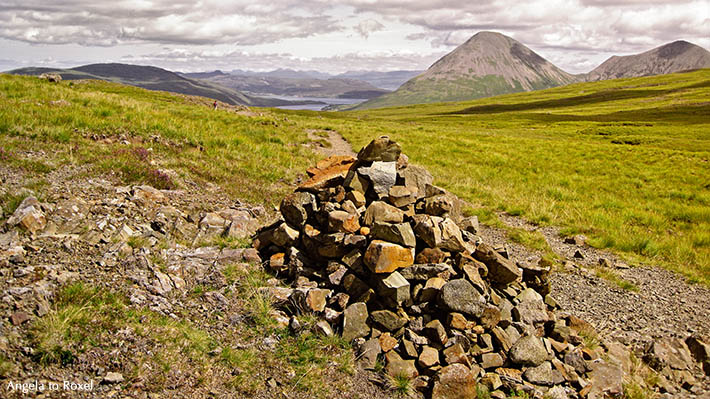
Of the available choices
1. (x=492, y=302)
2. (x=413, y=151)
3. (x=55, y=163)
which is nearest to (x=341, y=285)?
(x=492, y=302)

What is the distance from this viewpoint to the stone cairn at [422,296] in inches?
246

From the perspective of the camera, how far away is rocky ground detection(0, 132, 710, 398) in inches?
198

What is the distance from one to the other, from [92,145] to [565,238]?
17130 mm

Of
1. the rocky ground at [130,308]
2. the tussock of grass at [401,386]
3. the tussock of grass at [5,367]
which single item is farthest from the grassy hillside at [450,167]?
the tussock of grass at [401,386]

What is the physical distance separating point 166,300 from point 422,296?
473cm

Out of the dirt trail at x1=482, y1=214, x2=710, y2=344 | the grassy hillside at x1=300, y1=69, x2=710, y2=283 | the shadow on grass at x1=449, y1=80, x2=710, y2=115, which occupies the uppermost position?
the shadow on grass at x1=449, y1=80, x2=710, y2=115

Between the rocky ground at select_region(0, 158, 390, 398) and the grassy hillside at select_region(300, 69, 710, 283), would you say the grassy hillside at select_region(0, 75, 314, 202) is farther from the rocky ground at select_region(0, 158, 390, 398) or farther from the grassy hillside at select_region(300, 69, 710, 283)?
the grassy hillside at select_region(300, 69, 710, 283)

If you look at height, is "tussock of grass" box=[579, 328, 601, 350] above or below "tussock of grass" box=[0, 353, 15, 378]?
below

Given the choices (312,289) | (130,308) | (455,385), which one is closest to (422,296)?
(455,385)

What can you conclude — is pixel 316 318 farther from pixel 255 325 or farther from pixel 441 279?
pixel 441 279

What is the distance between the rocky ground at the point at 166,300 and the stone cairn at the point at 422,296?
63cm

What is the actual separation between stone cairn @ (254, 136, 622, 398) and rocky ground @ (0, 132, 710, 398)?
2.06ft

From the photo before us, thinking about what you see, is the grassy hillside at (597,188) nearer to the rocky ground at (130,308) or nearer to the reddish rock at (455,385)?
the reddish rock at (455,385)

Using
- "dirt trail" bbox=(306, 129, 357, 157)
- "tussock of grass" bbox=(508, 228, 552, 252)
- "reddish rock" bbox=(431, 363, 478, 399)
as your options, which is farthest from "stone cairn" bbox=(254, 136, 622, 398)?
"dirt trail" bbox=(306, 129, 357, 157)
